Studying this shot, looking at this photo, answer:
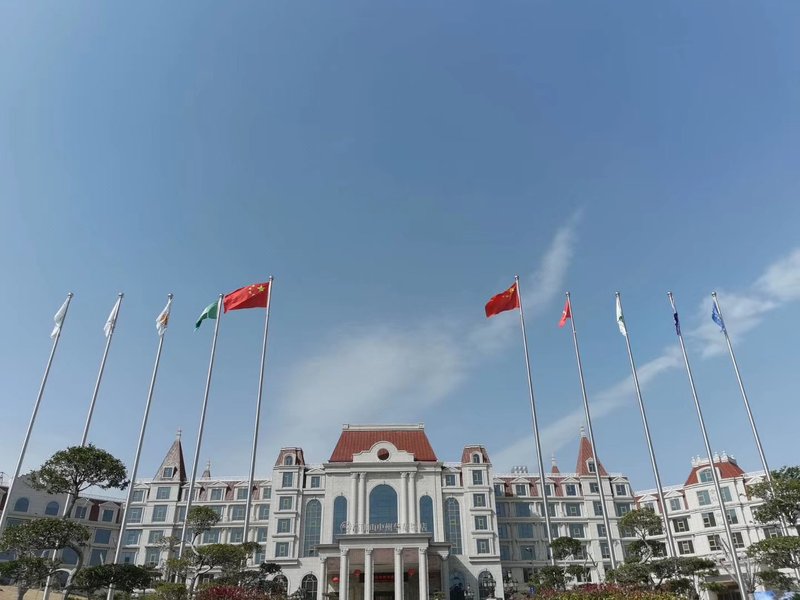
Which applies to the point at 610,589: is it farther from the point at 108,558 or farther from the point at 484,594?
the point at 108,558

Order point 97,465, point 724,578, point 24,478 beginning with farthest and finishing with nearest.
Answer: point 24,478, point 724,578, point 97,465

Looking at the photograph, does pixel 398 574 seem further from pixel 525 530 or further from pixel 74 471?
pixel 74 471

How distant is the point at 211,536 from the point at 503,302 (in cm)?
4386

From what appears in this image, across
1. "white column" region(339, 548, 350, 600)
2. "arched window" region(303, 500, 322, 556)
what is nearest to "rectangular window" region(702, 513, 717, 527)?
"white column" region(339, 548, 350, 600)

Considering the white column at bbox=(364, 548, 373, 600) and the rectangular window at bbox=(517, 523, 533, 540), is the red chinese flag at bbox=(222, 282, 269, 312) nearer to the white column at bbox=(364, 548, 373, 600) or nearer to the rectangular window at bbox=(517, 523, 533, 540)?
the white column at bbox=(364, 548, 373, 600)

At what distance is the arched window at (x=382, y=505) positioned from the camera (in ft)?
179

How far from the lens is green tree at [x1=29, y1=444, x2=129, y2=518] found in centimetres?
2803

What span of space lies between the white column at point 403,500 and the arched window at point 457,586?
6396 mm

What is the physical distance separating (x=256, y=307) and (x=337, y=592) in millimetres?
31202

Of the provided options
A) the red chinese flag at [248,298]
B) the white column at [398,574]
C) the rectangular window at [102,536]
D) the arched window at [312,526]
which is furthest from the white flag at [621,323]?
the rectangular window at [102,536]

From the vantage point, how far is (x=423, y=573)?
47562mm

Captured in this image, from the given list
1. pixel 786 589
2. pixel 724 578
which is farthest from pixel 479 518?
pixel 786 589

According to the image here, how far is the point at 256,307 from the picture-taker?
35.7 m

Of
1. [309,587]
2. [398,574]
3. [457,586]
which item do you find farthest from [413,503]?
[309,587]
